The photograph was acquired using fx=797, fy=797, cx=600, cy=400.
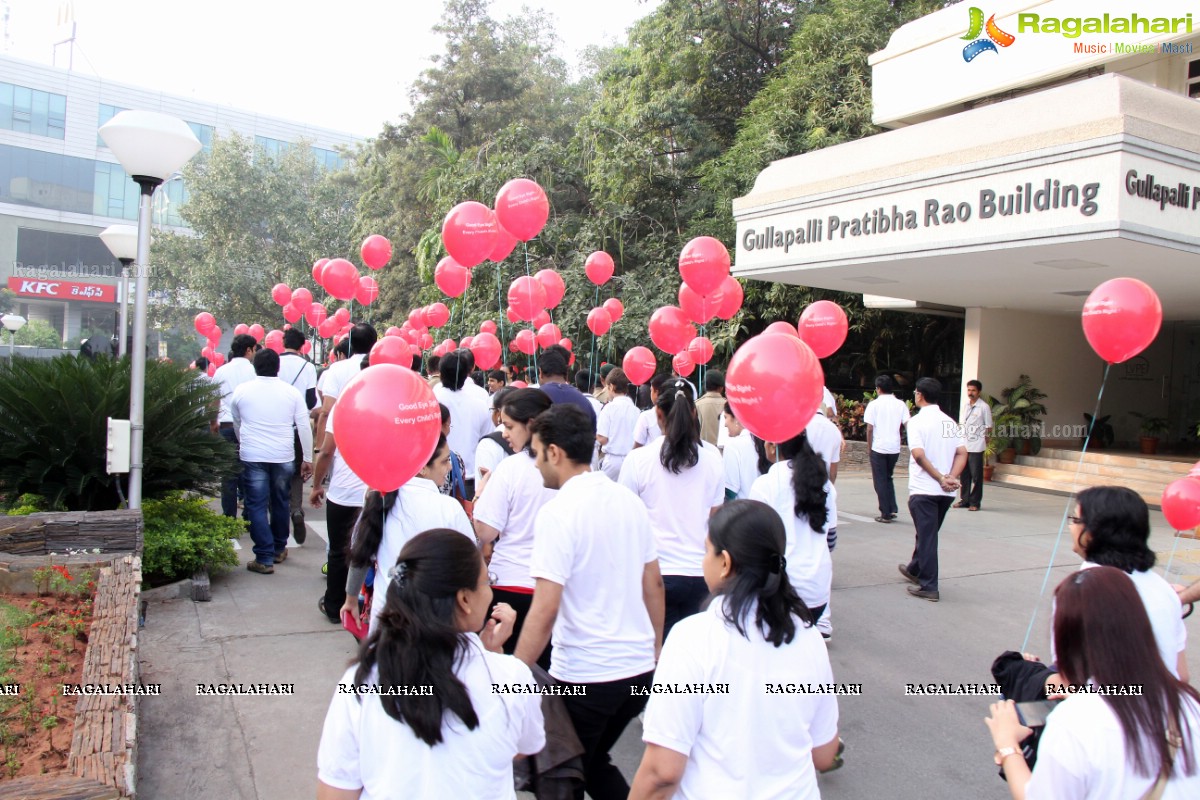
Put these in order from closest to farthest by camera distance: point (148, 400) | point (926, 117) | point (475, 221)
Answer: point (148, 400)
point (475, 221)
point (926, 117)

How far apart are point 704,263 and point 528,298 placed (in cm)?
219

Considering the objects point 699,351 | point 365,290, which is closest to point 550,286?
point 699,351

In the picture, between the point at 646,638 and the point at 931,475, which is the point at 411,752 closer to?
the point at 646,638

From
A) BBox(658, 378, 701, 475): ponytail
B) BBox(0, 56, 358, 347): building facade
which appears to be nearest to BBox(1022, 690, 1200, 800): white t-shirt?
BBox(658, 378, 701, 475): ponytail

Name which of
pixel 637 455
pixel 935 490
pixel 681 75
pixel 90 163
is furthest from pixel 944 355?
pixel 90 163

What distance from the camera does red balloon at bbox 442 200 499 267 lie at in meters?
6.64

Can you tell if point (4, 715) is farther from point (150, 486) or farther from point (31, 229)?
point (31, 229)

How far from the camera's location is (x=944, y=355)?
16875 mm

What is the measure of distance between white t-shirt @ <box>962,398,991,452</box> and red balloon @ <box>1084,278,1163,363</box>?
5.61 metres

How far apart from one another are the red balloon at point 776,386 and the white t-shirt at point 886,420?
499 centimetres

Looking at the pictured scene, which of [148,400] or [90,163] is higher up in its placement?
[90,163]

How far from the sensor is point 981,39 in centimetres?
1306

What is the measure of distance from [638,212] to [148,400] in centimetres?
1315

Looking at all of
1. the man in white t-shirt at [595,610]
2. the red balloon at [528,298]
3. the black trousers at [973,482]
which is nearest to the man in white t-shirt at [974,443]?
the black trousers at [973,482]
